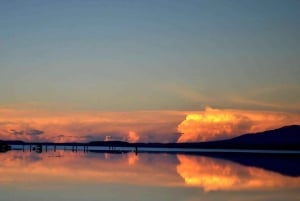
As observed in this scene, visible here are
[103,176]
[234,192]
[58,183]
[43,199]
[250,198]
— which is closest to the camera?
[43,199]

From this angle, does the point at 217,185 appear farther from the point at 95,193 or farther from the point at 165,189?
the point at 95,193

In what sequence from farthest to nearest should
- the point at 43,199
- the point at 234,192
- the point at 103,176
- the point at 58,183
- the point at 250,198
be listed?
the point at 103,176 → the point at 58,183 → the point at 234,192 → the point at 250,198 → the point at 43,199

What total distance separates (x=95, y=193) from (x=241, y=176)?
1896cm

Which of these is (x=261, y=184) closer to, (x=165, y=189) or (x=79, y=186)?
(x=165, y=189)

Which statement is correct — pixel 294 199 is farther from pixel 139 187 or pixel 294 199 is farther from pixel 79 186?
pixel 79 186

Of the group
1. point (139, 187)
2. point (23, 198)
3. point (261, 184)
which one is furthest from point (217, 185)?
point (23, 198)

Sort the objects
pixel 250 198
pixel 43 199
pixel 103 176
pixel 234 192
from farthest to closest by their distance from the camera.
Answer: pixel 103 176, pixel 234 192, pixel 250 198, pixel 43 199

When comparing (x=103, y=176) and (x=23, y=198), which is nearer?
(x=23, y=198)

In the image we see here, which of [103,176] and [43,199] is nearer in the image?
[43,199]

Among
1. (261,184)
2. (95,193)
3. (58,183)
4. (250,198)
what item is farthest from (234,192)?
(58,183)

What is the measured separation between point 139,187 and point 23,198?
387 inches

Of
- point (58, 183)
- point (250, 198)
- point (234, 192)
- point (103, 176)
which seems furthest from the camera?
point (103, 176)

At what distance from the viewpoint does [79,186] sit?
37.1 metres

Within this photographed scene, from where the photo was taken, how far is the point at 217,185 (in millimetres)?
40375
